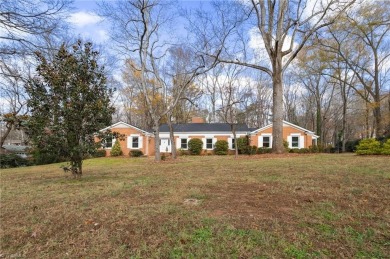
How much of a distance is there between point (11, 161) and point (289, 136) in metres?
25.7

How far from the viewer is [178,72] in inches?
925

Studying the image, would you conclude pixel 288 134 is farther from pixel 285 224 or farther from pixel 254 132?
pixel 285 224

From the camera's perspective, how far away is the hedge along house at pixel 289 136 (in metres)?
28.3

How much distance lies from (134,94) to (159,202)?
35.8m

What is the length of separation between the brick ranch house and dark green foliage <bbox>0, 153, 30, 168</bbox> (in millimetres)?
7368

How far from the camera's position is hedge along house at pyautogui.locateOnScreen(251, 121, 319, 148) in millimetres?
28344

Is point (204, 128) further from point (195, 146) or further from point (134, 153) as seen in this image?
point (134, 153)

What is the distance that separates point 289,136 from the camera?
28.4 meters

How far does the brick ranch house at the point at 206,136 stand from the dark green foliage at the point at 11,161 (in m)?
7.37

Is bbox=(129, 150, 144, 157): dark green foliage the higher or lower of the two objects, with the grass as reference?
higher

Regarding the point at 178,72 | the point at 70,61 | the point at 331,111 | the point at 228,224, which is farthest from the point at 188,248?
the point at 331,111

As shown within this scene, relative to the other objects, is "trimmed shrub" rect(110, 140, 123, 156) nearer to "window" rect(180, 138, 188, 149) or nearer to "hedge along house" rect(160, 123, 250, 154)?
"hedge along house" rect(160, 123, 250, 154)

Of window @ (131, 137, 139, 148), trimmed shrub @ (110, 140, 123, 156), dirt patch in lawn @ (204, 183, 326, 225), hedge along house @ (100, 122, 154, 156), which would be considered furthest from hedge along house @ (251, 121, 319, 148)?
dirt patch in lawn @ (204, 183, 326, 225)

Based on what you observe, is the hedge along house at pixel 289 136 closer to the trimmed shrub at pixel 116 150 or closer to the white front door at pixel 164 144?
the white front door at pixel 164 144
